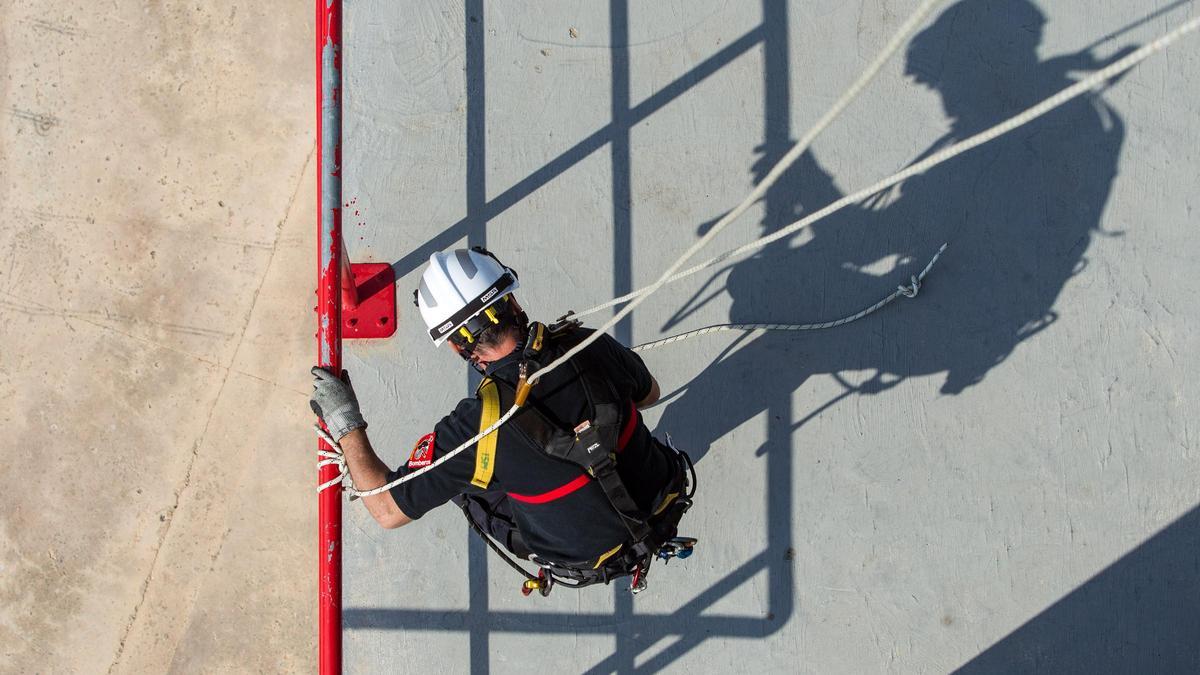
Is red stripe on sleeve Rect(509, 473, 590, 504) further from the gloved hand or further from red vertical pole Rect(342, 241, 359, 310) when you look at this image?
red vertical pole Rect(342, 241, 359, 310)

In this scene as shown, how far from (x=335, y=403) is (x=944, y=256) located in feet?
7.85

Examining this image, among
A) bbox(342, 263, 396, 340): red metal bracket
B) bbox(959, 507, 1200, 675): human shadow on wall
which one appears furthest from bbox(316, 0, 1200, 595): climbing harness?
bbox(959, 507, 1200, 675): human shadow on wall

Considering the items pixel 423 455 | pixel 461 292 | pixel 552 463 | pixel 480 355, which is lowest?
pixel 552 463

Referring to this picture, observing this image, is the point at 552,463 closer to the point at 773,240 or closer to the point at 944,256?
the point at 773,240

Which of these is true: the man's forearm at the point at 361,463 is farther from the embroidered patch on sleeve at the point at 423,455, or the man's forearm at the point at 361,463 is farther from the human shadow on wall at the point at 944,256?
the human shadow on wall at the point at 944,256

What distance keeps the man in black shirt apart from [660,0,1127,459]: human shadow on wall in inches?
33.3

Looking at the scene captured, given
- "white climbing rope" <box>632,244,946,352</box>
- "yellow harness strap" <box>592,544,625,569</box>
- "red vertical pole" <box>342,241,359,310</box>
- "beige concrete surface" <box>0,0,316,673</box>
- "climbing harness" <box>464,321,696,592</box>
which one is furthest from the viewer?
"beige concrete surface" <box>0,0,316,673</box>

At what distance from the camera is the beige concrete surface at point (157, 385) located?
3750 millimetres

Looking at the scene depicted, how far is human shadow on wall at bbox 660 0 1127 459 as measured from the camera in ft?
11.2

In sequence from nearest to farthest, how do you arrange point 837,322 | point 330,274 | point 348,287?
1. point 330,274
2. point 348,287
3. point 837,322

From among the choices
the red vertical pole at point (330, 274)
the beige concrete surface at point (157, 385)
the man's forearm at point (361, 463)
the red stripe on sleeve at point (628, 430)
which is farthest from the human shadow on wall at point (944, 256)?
the beige concrete surface at point (157, 385)

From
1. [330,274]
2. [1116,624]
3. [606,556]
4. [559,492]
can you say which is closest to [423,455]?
[559,492]

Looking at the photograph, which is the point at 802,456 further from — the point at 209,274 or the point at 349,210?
the point at 209,274

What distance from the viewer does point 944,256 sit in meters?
3.42
